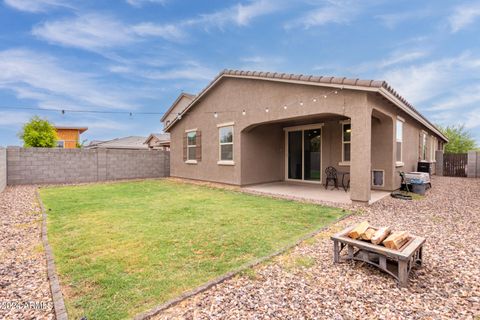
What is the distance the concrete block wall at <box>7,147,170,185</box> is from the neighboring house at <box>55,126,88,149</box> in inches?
540

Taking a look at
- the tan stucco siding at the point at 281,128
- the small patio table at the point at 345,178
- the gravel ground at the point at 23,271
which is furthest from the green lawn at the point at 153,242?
the small patio table at the point at 345,178

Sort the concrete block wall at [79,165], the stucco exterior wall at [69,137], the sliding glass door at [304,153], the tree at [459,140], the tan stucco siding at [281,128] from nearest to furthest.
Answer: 1. the tan stucco siding at [281,128]
2. the sliding glass door at [304,153]
3. the concrete block wall at [79,165]
4. the stucco exterior wall at [69,137]
5. the tree at [459,140]

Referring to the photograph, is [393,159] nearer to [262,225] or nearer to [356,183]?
[356,183]

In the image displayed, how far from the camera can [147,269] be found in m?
2.83

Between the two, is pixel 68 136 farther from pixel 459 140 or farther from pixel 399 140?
pixel 459 140

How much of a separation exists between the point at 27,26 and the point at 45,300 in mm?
12215

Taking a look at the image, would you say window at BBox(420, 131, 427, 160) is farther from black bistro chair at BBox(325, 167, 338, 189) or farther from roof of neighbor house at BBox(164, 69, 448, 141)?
black bistro chair at BBox(325, 167, 338, 189)

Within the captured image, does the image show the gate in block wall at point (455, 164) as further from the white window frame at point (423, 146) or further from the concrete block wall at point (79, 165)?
the concrete block wall at point (79, 165)

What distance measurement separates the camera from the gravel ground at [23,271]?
2.13 m

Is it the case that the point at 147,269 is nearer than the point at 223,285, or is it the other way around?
the point at 223,285

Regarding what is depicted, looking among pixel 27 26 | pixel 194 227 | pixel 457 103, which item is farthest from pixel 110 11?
pixel 457 103

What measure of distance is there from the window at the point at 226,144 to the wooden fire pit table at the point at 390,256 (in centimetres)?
702

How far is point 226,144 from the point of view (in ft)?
32.8

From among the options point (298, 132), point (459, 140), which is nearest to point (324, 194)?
point (298, 132)
